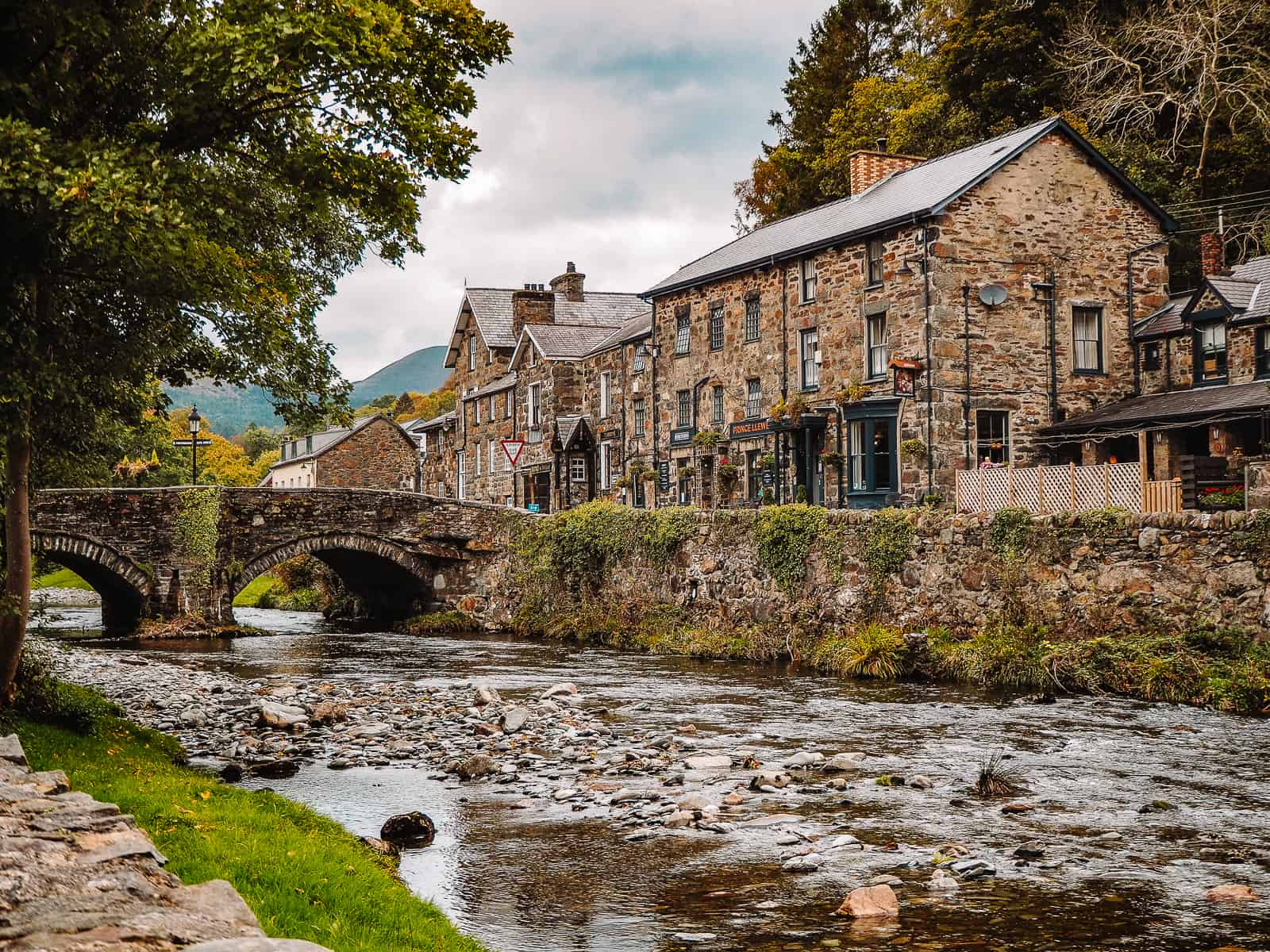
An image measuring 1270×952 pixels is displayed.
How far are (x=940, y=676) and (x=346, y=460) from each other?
5277cm

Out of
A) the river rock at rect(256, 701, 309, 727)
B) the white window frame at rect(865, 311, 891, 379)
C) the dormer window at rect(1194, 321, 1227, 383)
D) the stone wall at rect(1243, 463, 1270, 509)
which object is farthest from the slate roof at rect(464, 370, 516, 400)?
→ the stone wall at rect(1243, 463, 1270, 509)

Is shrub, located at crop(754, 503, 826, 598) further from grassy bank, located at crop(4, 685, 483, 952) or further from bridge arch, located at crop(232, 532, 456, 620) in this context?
grassy bank, located at crop(4, 685, 483, 952)

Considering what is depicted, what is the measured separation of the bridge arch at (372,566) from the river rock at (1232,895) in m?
31.6

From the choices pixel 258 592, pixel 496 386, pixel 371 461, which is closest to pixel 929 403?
pixel 496 386

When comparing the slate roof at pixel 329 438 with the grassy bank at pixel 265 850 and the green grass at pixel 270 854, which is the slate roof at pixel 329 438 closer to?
the grassy bank at pixel 265 850

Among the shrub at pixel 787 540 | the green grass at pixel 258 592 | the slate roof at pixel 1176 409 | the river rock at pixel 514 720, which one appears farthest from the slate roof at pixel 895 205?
the green grass at pixel 258 592

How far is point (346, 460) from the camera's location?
2766 inches

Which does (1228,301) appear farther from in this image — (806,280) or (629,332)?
(629,332)

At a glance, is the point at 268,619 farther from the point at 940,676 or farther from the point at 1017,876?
the point at 1017,876

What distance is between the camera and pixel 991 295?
32844 mm

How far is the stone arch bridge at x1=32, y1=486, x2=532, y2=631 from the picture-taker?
35031mm

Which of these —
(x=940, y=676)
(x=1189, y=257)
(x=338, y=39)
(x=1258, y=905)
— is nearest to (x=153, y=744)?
(x=338, y=39)

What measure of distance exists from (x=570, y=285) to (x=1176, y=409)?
35.9 m

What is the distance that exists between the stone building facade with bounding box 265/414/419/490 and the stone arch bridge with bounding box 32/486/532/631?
A: 28546mm
